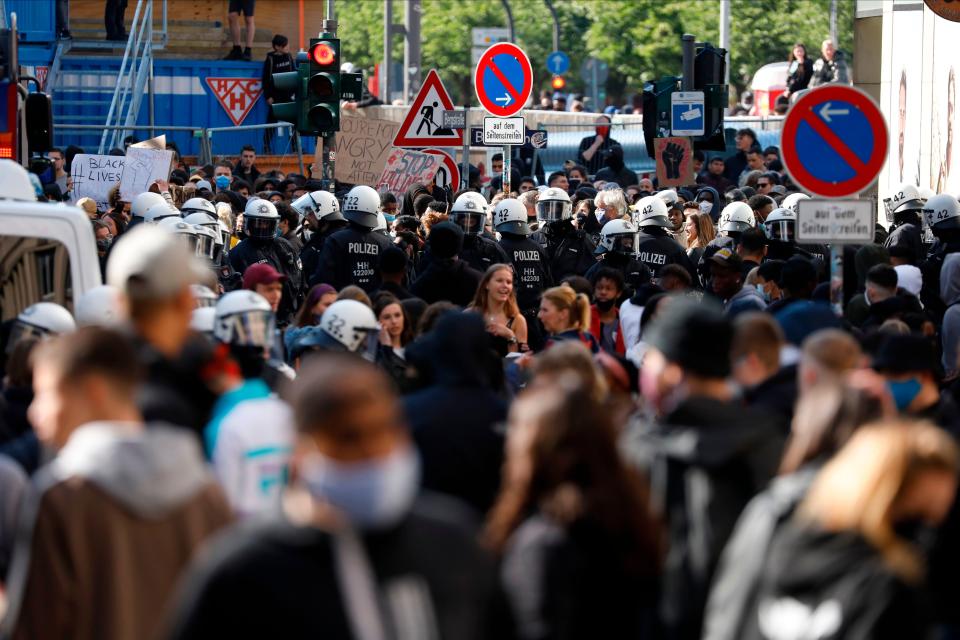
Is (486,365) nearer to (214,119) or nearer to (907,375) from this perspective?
(907,375)

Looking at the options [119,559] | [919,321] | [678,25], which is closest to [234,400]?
[119,559]

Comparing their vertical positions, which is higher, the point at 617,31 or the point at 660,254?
the point at 617,31

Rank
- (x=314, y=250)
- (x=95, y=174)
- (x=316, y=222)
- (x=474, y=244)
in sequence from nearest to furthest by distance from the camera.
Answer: (x=474, y=244) → (x=314, y=250) → (x=316, y=222) → (x=95, y=174)

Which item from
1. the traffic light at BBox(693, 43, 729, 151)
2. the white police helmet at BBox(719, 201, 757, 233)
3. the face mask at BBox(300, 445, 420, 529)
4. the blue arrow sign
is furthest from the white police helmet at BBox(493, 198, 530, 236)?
the blue arrow sign

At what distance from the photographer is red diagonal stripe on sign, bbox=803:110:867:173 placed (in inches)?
371

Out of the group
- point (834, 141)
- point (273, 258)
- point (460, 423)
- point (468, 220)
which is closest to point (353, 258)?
point (273, 258)

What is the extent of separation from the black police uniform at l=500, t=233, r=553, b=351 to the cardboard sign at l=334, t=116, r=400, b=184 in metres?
6.49

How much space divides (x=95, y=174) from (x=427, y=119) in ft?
12.0

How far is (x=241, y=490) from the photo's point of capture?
5047 mm

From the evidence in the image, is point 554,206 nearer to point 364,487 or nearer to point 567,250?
point 567,250

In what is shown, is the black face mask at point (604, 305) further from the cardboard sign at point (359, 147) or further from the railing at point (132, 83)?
the railing at point (132, 83)

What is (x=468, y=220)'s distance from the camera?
599 inches

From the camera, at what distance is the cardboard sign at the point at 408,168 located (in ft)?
62.4

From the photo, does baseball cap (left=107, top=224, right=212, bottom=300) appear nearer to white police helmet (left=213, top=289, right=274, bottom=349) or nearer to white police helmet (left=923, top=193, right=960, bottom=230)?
white police helmet (left=213, top=289, right=274, bottom=349)
